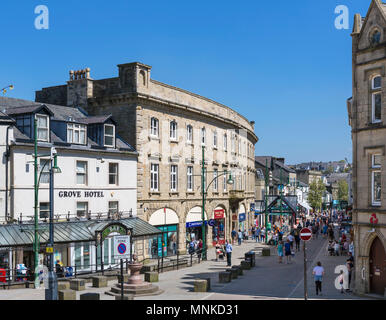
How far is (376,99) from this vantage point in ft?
74.6

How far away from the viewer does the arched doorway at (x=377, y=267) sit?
21859 mm

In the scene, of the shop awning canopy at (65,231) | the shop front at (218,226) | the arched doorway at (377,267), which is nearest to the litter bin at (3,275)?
the shop awning canopy at (65,231)

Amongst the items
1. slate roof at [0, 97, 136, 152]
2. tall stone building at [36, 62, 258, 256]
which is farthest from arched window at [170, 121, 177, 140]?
slate roof at [0, 97, 136, 152]

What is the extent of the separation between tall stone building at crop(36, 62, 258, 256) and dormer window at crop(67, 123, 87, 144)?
177 inches

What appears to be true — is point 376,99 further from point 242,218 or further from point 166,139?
point 242,218

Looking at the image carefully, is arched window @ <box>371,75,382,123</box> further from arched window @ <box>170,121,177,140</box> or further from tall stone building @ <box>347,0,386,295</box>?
arched window @ <box>170,121,177,140</box>

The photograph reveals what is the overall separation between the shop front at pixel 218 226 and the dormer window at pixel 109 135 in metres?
15.6

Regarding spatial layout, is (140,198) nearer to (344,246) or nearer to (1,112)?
(1,112)

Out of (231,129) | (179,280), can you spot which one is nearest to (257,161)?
(231,129)

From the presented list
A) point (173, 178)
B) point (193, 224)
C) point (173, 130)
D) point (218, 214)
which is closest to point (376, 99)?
point (173, 130)

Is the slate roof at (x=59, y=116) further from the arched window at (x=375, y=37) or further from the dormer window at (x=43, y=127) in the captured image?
the arched window at (x=375, y=37)

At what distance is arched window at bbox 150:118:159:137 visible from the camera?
38312 millimetres

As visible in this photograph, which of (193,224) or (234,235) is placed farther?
(234,235)

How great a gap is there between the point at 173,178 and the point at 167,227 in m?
4.01
